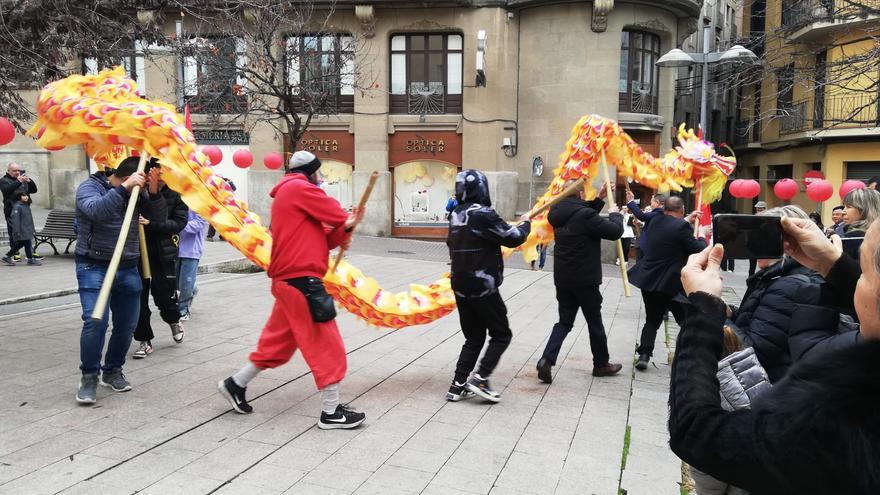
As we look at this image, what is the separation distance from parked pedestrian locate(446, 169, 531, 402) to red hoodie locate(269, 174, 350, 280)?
1019mm

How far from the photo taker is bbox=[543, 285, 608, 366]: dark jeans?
6039 mm

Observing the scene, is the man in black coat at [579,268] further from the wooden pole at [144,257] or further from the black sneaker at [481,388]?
the wooden pole at [144,257]

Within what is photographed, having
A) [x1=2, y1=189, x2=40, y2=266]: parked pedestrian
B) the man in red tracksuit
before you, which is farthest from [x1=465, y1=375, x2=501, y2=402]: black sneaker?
[x1=2, y1=189, x2=40, y2=266]: parked pedestrian

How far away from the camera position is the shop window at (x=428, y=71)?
21.0 m

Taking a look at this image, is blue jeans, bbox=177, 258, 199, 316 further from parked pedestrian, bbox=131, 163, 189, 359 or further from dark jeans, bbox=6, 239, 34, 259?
dark jeans, bbox=6, 239, 34, 259

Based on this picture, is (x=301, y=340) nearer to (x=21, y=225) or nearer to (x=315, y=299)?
(x=315, y=299)

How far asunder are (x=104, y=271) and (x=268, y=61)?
939 cm

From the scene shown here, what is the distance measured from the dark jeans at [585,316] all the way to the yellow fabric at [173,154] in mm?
743

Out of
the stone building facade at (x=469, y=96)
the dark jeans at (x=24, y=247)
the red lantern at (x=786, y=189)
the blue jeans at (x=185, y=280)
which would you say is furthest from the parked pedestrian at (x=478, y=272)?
the stone building facade at (x=469, y=96)

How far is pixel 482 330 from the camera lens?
17.6ft

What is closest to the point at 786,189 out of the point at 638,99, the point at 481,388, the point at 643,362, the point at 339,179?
the point at 643,362

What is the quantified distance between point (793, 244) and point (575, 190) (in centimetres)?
358

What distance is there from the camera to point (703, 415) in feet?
5.50

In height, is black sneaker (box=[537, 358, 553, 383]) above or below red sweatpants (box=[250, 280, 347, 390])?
below
